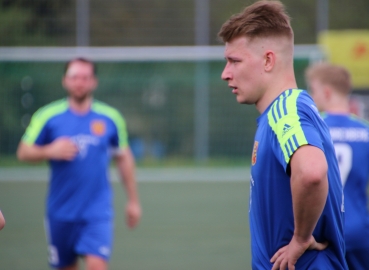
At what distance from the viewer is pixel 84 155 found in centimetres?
539

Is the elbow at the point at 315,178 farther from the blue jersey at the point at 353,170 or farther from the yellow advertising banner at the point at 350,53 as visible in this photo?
the yellow advertising banner at the point at 350,53

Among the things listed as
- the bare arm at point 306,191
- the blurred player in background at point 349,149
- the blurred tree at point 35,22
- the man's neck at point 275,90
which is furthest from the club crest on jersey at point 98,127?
the blurred tree at point 35,22

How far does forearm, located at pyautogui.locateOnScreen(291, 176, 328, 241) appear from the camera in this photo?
2457 millimetres

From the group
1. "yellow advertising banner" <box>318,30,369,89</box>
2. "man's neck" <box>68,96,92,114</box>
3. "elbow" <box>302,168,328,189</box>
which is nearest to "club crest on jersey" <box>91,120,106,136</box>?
"man's neck" <box>68,96,92,114</box>

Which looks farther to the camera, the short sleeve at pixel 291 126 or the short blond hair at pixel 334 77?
the short blond hair at pixel 334 77

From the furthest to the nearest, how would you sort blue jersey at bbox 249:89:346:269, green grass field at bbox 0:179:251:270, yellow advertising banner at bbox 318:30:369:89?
yellow advertising banner at bbox 318:30:369:89
green grass field at bbox 0:179:251:270
blue jersey at bbox 249:89:346:269

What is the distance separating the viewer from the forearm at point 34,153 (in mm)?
5266

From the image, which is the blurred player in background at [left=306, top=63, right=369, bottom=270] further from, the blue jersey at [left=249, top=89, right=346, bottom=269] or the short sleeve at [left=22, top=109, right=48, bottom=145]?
the short sleeve at [left=22, top=109, right=48, bottom=145]

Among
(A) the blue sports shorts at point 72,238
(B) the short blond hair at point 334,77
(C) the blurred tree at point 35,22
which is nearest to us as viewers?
(B) the short blond hair at point 334,77

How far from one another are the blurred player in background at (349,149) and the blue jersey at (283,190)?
5.24 feet

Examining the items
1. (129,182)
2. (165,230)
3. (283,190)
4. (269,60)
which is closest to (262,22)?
(269,60)

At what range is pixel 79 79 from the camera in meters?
5.44

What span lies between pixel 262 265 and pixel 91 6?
16.2 metres

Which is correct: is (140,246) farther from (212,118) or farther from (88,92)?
(212,118)
